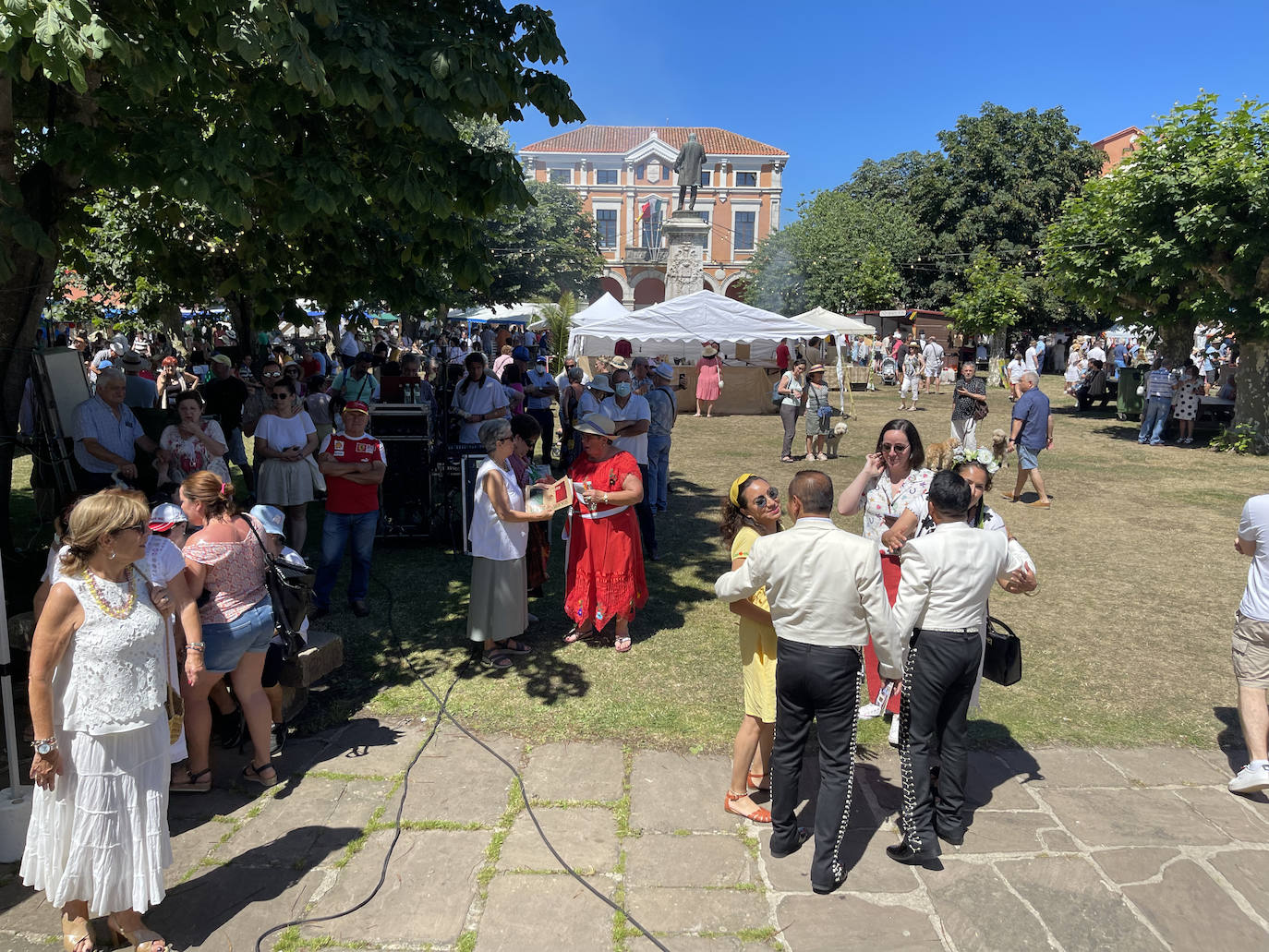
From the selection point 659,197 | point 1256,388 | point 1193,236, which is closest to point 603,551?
point 1193,236

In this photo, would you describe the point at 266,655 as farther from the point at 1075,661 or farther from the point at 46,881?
the point at 1075,661

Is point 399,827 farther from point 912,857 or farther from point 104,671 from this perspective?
point 912,857

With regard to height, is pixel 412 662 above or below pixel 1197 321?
below

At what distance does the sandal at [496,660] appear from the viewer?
587cm

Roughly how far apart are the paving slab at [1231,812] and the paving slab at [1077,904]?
0.89 metres

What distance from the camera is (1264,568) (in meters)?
4.38

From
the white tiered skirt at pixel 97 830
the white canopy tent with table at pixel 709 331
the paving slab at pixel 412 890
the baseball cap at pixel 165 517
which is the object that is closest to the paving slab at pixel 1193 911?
the paving slab at pixel 412 890

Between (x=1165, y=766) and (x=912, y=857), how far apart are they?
6.22 feet

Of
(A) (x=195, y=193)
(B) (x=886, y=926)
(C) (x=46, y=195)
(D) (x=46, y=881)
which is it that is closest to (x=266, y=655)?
(D) (x=46, y=881)

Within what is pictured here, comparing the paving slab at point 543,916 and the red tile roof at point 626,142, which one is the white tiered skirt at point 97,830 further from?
the red tile roof at point 626,142

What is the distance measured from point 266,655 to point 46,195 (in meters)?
4.35

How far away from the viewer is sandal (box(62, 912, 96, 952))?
317 centimetres

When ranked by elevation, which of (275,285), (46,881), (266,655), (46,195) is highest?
(46,195)

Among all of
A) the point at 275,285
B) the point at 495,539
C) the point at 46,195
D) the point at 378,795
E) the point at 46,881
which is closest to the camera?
the point at 46,881
